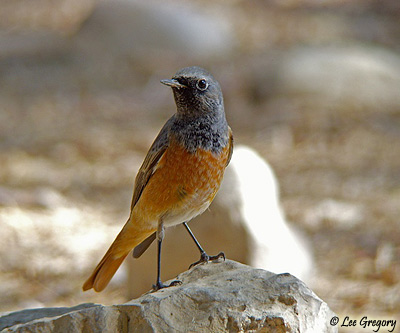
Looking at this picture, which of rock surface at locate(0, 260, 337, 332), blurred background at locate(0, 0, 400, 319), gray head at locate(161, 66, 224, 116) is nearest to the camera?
rock surface at locate(0, 260, 337, 332)

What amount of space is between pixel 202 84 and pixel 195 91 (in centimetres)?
6

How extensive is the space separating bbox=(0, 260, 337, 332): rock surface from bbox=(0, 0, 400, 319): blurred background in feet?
7.23

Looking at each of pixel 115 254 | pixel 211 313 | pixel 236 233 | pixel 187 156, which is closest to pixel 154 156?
pixel 187 156

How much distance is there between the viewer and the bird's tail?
461 cm

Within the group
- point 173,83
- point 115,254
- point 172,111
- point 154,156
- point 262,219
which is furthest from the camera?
point 172,111

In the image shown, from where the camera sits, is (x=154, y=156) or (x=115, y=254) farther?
(x=115, y=254)

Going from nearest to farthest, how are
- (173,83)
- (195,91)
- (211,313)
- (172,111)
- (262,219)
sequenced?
(211,313) < (173,83) < (195,91) < (262,219) < (172,111)

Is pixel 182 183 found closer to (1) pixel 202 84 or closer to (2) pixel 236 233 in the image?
(1) pixel 202 84

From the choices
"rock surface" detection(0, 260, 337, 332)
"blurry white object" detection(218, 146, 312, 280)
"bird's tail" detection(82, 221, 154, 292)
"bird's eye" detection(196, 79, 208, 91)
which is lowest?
"rock surface" detection(0, 260, 337, 332)

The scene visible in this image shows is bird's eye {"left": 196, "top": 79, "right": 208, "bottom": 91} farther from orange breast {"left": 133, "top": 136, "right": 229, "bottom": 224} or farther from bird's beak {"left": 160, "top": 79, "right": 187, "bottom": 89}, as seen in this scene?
orange breast {"left": 133, "top": 136, "right": 229, "bottom": 224}

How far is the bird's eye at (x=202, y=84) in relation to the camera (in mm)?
4137

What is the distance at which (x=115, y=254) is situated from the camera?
15.4ft

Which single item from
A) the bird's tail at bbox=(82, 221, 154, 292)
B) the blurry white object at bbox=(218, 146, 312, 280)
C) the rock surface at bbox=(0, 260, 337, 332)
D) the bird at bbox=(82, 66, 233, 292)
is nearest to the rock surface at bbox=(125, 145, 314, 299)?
the blurry white object at bbox=(218, 146, 312, 280)

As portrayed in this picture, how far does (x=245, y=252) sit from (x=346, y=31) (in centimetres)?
973
